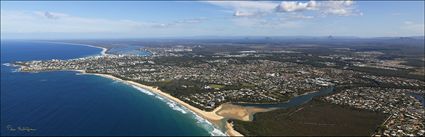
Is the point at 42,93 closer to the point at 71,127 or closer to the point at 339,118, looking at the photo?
the point at 71,127

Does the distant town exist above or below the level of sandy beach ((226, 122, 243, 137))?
above

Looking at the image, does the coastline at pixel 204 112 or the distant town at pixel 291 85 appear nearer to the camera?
the coastline at pixel 204 112

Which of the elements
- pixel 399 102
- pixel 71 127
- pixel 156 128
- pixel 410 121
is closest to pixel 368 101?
pixel 399 102

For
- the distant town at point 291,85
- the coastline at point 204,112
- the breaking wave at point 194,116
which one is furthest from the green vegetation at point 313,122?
the breaking wave at point 194,116

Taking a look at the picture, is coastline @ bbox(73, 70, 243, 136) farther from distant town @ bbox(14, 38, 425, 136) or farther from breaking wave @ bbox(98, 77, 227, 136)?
distant town @ bbox(14, 38, 425, 136)

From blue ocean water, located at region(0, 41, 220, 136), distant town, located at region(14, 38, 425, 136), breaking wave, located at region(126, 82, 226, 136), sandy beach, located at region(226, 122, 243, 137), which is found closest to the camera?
sandy beach, located at region(226, 122, 243, 137)

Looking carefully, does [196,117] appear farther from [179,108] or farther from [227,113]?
[179,108]

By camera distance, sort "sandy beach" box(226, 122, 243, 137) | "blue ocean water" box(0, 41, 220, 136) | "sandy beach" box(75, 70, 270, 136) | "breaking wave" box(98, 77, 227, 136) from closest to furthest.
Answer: "sandy beach" box(226, 122, 243, 137), "blue ocean water" box(0, 41, 220, 136), "breaking wave" box(98, 77, 227, 136), "sandy beach" box(75, 70, 270, 136)

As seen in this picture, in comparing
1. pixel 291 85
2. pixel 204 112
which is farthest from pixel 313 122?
pixel 291 85

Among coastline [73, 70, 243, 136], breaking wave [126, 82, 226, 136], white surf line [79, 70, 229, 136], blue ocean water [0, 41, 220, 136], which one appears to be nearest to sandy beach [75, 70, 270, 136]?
coastline [73, 70, 243, 136]

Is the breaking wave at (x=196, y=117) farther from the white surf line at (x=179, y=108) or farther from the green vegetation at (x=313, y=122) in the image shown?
the green vegetation at (x=313, y=122)
